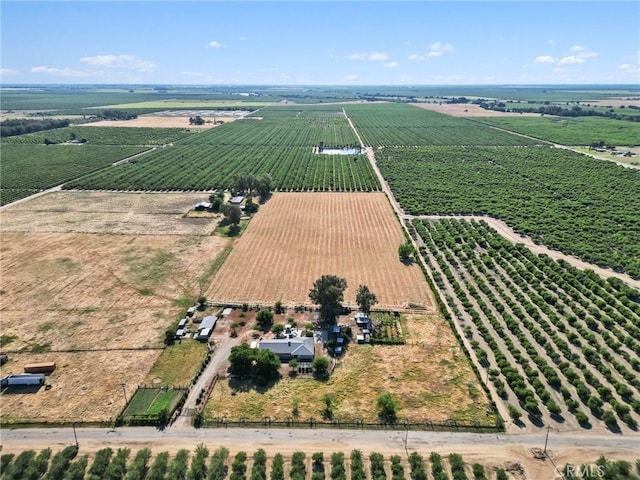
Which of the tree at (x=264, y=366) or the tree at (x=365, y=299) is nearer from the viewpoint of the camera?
the tree at (x=264, y=366)

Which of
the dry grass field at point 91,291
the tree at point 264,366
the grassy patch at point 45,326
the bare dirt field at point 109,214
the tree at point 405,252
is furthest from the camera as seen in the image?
the bare dirt field at point 109,214

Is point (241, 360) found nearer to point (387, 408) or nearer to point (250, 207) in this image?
point (387, 408)

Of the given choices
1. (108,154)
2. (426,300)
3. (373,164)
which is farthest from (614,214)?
(108,154)

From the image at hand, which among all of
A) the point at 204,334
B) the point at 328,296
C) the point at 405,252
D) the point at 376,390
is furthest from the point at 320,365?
the point at 405,252

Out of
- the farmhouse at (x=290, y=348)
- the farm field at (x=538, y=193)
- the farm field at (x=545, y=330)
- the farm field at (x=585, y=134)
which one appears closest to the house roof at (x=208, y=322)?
the farmhouse at (x=290, y=348)

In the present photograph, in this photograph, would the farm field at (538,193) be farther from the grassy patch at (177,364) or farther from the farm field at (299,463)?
the grassy patch at (177,364)

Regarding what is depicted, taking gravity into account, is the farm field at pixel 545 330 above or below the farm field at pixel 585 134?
below

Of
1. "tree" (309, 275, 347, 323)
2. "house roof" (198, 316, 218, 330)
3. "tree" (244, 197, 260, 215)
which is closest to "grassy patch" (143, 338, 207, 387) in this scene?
"house roof" (198, 316, 218, 330)
